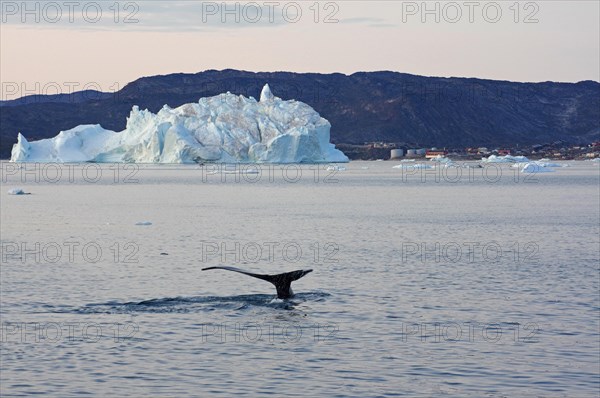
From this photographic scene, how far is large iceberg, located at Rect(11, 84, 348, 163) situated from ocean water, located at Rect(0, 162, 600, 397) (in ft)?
316

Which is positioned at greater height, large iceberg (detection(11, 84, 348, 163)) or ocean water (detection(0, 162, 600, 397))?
large iceberg (detection(11, 84, 348, 163))

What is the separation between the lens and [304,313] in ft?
73.3

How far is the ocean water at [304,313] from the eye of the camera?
53.0 feet

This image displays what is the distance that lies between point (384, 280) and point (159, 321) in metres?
8.64

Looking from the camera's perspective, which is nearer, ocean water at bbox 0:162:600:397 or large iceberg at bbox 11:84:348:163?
ocean water at bbox 0:162:600:397

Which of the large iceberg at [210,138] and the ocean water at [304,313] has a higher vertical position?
the large iceberg at [210,138]

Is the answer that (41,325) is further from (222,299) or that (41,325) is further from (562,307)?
(562,307)

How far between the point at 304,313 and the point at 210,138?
426 ft

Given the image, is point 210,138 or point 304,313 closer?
point 304,313

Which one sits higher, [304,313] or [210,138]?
[210,138]

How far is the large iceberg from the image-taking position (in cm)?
14450

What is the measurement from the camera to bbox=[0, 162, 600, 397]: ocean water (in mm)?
16156

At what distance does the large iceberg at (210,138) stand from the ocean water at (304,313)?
9637 cm

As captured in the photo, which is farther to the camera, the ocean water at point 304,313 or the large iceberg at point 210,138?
the large iceberg at point 210,138
